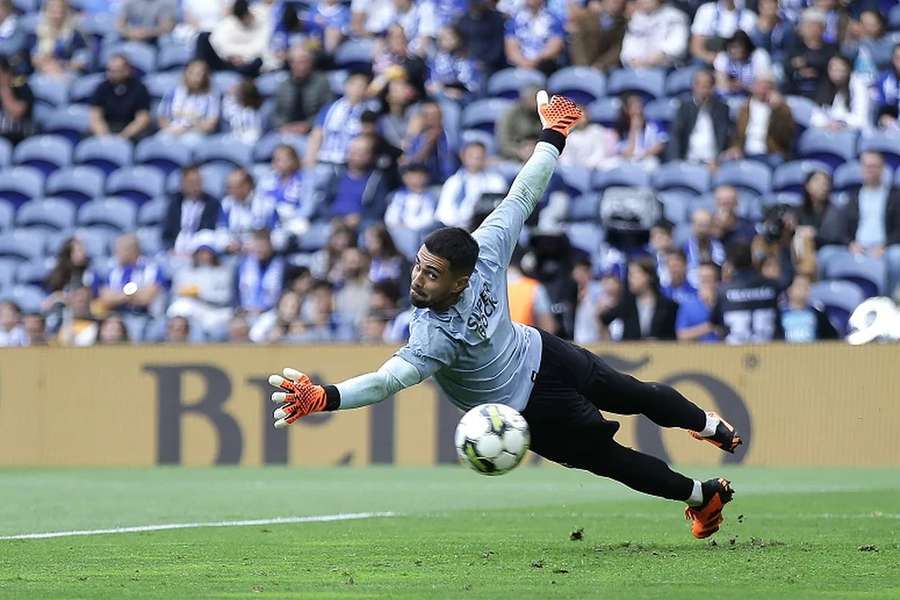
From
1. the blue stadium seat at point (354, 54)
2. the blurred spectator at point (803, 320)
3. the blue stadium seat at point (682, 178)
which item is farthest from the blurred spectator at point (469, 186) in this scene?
the blue stadium seat at point (354, 54)

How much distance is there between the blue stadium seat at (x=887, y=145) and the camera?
18.3 meters

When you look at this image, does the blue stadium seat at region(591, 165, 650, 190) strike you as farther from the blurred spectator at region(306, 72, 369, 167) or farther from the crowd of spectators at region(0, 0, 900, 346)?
the blurred spectator at region(306, 72, 369, 167)

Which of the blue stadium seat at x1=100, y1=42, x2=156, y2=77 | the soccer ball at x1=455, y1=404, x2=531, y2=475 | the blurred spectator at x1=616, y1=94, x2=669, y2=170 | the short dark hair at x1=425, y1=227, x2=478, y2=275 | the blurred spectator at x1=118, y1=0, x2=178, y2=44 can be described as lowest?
the soccer ball at x1=455, y1=404, x2=531, y2=475

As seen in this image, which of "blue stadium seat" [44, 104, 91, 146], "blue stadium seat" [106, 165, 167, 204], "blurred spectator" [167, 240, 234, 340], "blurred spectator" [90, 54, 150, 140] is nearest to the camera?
"blurred spectator" [167, 240, 234, 340]

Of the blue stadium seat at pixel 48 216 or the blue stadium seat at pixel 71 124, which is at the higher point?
the blue stadium seat at pixel 71 124

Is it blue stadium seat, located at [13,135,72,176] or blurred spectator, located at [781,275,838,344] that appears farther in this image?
blue stadium seat, located at [13,135,72,176]

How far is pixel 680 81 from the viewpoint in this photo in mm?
20000

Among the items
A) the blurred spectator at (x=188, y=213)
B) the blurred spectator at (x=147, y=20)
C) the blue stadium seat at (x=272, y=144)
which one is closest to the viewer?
the blurred spectator at (x=188, y=213)

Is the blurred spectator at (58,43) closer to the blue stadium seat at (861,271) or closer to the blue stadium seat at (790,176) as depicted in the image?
the blue stadium seat at (790,176)

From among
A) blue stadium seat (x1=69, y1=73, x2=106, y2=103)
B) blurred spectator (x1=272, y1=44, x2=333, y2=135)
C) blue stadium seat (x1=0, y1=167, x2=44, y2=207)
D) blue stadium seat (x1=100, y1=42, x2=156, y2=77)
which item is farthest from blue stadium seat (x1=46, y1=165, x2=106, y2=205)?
blurred spectator (x1=272, y1=44, x2=333, y2=135)

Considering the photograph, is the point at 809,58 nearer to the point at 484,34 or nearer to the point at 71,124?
the point at 484,34

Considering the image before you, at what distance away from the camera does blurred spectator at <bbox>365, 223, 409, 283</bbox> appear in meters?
17.7

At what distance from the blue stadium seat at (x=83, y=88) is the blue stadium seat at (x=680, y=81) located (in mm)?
8027

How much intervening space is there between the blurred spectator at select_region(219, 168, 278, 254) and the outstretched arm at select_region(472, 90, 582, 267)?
10754 millimetres
